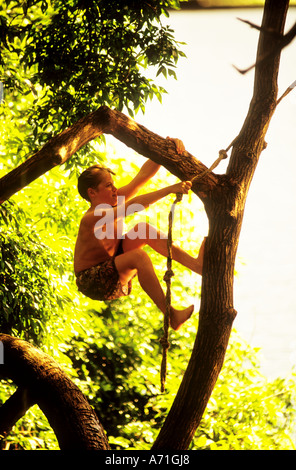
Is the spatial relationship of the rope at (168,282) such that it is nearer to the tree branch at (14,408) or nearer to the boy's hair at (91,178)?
the boy's hair at (91,178)

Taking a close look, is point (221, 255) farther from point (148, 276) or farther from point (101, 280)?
point (101, 280)

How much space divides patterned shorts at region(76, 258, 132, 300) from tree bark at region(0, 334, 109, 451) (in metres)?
0.47

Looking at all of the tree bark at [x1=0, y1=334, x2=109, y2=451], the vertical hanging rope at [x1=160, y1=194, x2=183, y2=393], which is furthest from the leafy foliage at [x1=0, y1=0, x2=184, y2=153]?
the tree bark at [x1=0, y1=334, x2=109, y2=451]

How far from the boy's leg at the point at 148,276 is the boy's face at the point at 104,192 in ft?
1.28

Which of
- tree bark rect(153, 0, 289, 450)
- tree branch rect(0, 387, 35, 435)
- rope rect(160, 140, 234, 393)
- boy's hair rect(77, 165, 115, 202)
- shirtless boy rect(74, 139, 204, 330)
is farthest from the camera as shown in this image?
boy's hair rect(77, 165, 115, 202)

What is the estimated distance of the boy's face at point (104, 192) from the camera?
129 inches

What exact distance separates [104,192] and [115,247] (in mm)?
343

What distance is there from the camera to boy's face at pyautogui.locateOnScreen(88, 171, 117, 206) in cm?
327

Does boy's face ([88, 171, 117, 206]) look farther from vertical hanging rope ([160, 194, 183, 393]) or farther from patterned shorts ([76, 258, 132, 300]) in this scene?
vertical hanging rope ([160, 194, 183, 393])

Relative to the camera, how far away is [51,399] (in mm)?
2953

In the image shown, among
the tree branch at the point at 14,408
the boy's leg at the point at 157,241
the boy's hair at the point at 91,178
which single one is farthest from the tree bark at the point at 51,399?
the boy's hair at the point at 91,178

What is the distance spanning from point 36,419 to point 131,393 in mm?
2418
